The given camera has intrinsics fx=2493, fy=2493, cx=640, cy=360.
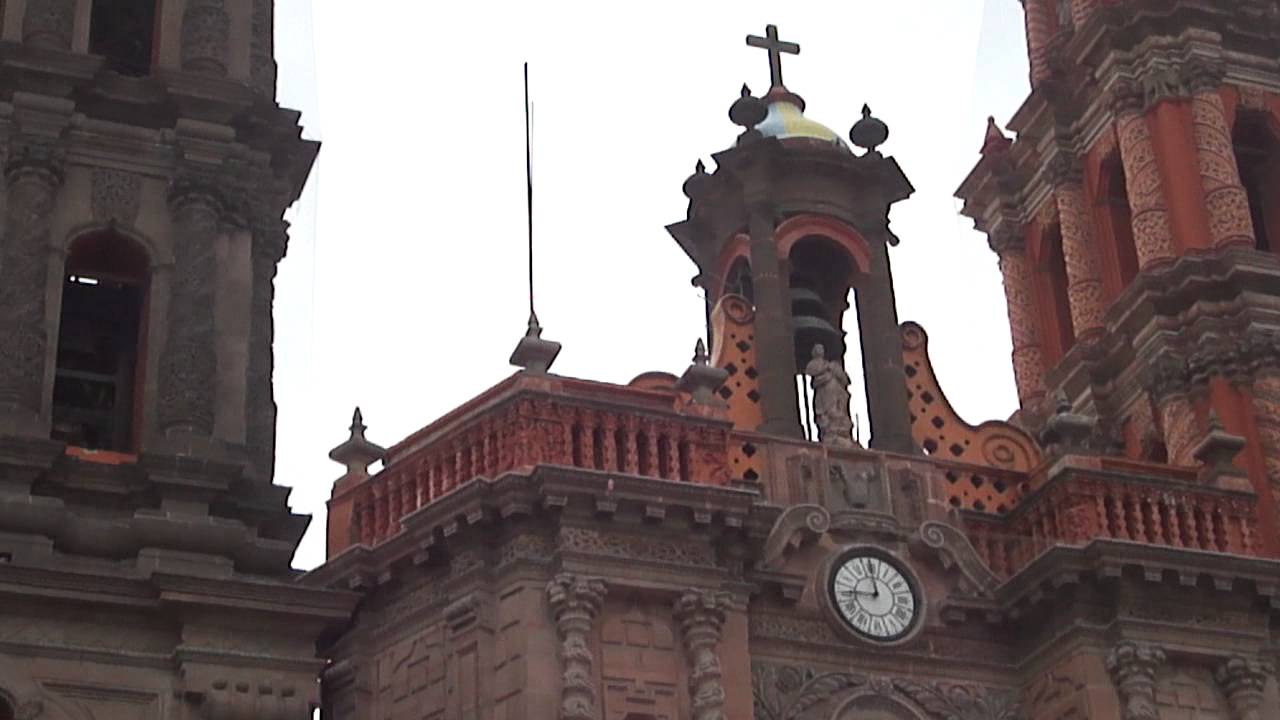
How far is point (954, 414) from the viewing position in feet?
95.2

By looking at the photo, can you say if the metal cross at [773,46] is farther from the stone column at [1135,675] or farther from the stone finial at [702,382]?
the stone column at [1135,675]

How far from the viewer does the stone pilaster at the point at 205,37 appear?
984 inches

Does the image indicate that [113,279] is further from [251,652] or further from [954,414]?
[954,414]

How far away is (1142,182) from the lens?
32875 mm

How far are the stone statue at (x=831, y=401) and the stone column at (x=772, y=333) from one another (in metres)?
0.30

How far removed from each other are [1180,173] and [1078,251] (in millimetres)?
2193

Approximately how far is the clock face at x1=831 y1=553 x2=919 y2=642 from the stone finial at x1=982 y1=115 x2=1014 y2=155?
11582mm

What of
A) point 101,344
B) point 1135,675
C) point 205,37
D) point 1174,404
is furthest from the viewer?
point 1174,404

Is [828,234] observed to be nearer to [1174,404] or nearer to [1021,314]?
[1174,404]

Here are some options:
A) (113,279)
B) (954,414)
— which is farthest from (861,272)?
(113,279)

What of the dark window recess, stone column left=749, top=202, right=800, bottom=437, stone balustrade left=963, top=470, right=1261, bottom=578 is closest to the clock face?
stone balustrade left=963, top=470, right=1261, bottom=578

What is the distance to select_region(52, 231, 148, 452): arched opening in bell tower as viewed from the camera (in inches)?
933

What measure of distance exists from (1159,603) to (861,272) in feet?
18.9

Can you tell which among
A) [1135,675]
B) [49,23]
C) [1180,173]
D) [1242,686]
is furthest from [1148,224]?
[49,23]
